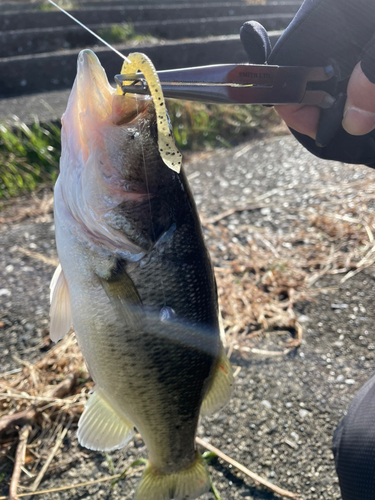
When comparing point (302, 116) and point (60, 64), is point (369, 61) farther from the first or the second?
point (60, 64)

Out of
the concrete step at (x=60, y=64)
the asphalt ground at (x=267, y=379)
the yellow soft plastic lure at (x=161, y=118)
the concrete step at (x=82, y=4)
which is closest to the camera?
the yellow soft plastic lure at (x=161, y=118)

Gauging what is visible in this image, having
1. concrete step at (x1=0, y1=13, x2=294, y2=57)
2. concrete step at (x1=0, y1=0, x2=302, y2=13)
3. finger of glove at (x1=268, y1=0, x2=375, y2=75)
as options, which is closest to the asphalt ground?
finger of glove at (x1=268, y1=0, x2=375, y2=75)

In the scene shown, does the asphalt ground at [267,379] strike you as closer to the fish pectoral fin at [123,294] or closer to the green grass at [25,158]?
the green grass at [25,158]

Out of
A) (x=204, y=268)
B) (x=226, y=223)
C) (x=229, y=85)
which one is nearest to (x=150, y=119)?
(x=229, y=85)

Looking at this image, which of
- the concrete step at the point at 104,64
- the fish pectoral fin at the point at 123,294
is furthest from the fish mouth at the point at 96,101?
the concrete step at the point at 104,64

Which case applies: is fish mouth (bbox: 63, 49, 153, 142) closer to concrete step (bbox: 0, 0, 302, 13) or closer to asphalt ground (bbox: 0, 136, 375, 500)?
asphalt ground (bbox: 0, 136, 375, 500)

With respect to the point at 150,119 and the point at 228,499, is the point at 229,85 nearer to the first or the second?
the point at 150,119
